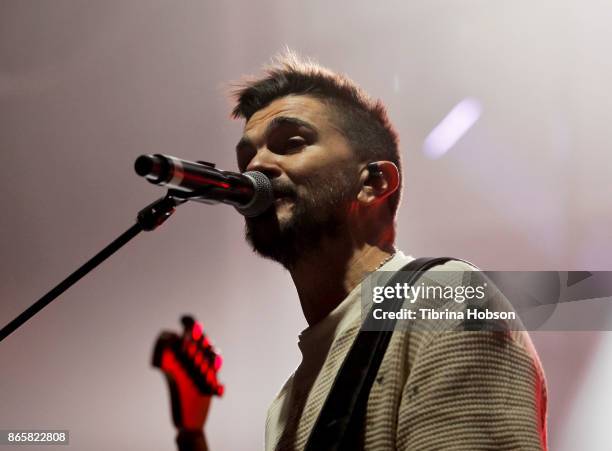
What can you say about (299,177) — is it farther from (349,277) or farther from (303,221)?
(349,277)

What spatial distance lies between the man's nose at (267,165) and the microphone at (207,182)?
63 millimetres

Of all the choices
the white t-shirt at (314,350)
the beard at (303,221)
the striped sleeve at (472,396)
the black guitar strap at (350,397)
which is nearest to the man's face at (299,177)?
the beard at (303,221)

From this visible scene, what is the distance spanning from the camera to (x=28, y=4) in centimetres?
210

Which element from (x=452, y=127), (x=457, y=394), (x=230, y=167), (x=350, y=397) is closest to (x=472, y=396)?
(x=457, y=394)

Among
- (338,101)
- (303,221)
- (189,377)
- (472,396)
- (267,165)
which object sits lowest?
(472,396)

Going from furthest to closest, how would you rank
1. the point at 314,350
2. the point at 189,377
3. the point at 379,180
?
the point at 379,180
the point at 314,350
the point at 189,377

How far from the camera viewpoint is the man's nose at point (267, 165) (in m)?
1.30

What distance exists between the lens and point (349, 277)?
1.32 m

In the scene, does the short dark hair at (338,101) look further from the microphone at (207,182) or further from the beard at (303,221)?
the microphone at (207,182)

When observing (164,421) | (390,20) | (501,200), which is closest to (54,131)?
(164,421)

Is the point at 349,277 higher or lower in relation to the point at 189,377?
higher

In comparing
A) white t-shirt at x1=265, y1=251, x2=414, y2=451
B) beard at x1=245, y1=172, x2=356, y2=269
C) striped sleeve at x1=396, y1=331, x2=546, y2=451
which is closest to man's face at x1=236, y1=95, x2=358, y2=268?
beard at x1=245, y1=172, x2=356, y2=269

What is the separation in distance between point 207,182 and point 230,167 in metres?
0.99

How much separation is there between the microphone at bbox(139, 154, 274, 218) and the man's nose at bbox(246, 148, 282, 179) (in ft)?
0.21
